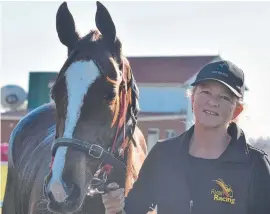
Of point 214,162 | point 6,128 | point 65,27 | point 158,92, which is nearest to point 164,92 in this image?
point 158,92

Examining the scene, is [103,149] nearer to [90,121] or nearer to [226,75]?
[90,121]

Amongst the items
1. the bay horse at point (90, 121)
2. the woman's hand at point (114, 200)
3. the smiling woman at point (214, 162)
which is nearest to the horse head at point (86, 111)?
the bay horse at point (90, 121)

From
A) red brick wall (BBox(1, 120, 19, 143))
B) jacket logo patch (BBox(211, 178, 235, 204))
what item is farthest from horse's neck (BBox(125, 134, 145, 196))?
red brick wall (BBox(1, 120, 19, 143))

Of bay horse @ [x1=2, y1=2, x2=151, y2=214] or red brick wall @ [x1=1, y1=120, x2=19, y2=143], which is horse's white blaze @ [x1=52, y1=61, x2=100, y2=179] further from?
red brick wall @ [x1=1, y1=120, x2=19, y2=143]

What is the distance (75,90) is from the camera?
99.9 inches

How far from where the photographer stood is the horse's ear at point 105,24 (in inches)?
110

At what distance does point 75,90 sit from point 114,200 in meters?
0.69

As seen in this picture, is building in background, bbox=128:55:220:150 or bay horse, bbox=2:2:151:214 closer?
bay horse, bbox=2:2:151:214

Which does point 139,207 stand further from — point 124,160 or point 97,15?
point 97,15

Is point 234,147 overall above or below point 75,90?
below

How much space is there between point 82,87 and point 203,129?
0.72 meters

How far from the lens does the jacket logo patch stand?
2350 mm

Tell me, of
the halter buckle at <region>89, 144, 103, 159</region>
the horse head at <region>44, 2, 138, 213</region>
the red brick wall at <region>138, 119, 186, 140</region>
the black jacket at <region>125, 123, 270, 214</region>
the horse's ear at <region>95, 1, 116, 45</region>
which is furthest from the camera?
the red brick wall at <region>138, 119, 186, 140</region>

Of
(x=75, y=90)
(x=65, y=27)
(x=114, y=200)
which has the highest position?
(x=65, y=27)
